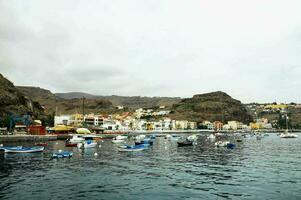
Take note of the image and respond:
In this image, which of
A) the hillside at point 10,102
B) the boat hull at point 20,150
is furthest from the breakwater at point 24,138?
the hillside at point 10,102

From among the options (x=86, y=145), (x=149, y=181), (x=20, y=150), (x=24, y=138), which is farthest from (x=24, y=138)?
(x=149, y=181)

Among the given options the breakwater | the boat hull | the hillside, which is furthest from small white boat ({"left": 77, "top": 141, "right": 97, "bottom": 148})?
the hillside

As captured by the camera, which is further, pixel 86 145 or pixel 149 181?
pixel 86 145

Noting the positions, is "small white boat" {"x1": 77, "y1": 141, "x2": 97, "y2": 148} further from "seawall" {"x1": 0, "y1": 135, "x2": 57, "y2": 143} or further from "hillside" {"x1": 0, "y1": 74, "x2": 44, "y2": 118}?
"hillside" {"x1": 0, "y1": 74, "x2": 44, "y2": 118}

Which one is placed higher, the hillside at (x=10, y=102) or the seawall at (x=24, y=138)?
the hillside at (x=10, y=102)

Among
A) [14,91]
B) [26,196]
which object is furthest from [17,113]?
[26,196]

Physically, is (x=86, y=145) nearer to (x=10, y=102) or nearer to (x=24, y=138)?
(x=24, y=138)

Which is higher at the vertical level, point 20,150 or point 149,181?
point 20,150

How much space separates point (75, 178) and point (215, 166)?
24.4m

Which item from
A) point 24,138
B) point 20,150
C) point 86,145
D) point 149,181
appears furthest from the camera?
point 24,138

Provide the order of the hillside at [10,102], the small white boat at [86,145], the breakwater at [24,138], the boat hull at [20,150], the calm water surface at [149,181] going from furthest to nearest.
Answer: the hillside at [10,102] < the breakwater at [24,138] < the small white boat at [86,145] < the boat hull at [20,150] < the calm water surface at [149,181]

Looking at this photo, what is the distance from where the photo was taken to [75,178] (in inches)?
1623

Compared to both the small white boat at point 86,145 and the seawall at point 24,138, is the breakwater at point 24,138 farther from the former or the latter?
the small white boat at point 86,145

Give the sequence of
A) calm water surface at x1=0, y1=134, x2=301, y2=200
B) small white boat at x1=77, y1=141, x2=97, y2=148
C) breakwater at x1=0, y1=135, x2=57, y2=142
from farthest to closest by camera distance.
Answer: breakwater at x1=0, y1=135, x2=57, y2=142 < small white boat at x1=77, y1=141, x2=97, y2=148 < calm water surface at x1=0, y1=134, x2=301, y2=200
